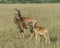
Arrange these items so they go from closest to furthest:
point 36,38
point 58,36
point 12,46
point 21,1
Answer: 1. point 12,46
2. point 36,38
3. point 58,36
4. point 21,1

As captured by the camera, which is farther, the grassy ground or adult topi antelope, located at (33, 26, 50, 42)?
adult topi antelope, located at (33, 26, 50, 42)

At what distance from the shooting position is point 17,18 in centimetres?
1307

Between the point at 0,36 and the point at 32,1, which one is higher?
the point at 0,36

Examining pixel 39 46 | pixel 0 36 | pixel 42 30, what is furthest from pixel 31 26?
pixel 39 46

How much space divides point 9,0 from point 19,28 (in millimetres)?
57463

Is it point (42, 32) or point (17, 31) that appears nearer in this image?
point (42, 32)

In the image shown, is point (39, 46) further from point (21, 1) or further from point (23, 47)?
point (21, 1)

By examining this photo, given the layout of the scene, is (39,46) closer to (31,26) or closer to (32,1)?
(31,26)

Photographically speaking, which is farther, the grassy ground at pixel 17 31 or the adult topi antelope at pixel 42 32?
the adult topi antelope at pixel 42 32

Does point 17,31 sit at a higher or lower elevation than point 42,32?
lower

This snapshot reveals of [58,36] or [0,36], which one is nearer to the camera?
[0,36]

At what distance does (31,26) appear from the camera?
1159 cm

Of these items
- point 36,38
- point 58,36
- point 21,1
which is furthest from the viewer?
point 21,1

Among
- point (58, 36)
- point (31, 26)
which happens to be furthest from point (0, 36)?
point (58, 36)
